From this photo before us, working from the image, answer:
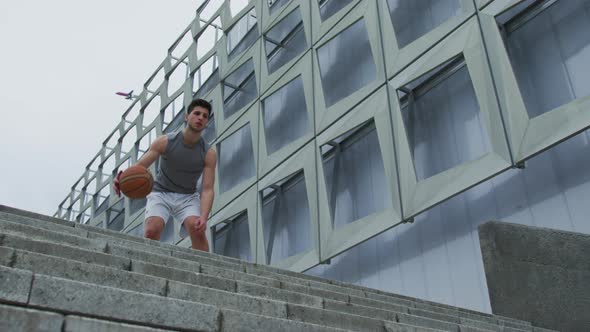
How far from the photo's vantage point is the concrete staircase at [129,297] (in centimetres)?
258

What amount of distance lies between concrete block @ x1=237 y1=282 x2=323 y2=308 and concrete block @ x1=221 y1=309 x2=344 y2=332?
1.14 metres

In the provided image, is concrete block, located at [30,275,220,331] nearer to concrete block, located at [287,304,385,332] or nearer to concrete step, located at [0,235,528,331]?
concrete step, located at [0,235,528,331]

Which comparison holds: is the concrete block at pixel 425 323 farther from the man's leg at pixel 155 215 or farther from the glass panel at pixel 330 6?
the glass panel at pixel 330 6

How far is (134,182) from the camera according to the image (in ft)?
24.7

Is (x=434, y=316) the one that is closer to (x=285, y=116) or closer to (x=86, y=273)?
(x=86, y=273)

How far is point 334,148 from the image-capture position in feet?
49.0

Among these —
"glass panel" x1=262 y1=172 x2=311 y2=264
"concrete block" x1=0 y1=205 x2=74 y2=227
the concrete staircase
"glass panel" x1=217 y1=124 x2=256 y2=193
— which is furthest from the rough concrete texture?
"glass panel" x1=217 y1=124 x2=256 y2=193

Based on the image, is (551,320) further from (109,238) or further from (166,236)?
(166,236)

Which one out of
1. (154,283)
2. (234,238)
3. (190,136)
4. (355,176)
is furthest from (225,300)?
(234,238)

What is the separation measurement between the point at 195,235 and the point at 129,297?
4.52 metres

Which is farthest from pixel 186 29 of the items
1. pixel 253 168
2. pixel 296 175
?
pixel 296 175

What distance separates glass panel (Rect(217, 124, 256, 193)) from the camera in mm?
19200

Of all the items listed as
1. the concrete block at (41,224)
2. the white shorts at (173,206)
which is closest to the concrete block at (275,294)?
the concrete block at (41,224)

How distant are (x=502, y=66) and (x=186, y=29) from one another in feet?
67.1
